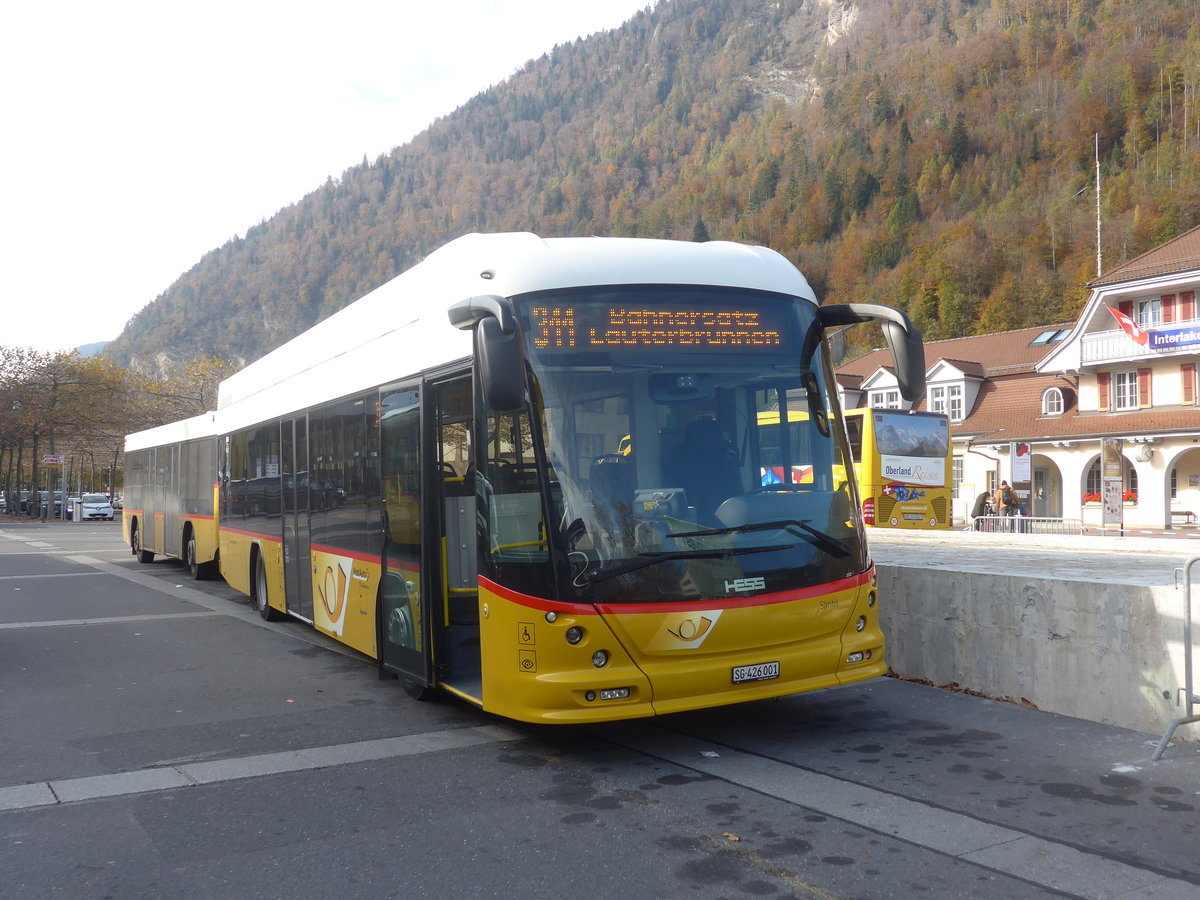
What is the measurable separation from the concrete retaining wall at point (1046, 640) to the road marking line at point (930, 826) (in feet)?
7.34

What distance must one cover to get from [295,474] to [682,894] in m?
7.60

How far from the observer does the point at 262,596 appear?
43.2 feet

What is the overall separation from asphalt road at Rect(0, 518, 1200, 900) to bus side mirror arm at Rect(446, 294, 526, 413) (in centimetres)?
211

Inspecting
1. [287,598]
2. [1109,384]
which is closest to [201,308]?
[1109,384]

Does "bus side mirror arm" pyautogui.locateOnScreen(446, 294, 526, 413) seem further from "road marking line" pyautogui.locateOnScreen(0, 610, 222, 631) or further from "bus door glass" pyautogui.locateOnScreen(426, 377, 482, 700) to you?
"road marking line" pyautogui.locateOnScreen(0, 610, 222, 631)

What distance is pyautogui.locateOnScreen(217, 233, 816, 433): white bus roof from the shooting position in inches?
265

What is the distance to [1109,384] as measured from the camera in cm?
4175

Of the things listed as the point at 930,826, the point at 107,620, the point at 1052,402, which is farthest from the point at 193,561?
the point at 1052,402

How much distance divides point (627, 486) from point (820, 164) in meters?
116

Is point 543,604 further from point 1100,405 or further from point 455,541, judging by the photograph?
point 1100,405

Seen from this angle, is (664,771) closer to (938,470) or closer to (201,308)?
(938,470)

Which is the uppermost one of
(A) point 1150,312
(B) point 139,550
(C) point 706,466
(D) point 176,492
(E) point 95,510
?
(A) point 1150,312

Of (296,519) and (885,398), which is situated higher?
(885,398)

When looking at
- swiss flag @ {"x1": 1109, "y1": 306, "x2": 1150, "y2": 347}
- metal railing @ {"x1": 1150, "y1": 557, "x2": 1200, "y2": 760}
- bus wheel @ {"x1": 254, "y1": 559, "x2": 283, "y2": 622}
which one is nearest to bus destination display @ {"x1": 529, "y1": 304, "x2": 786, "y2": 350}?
metal railing @ {"x1": 1150, "y1": 557, "x2": 1200, "y2": 760}
